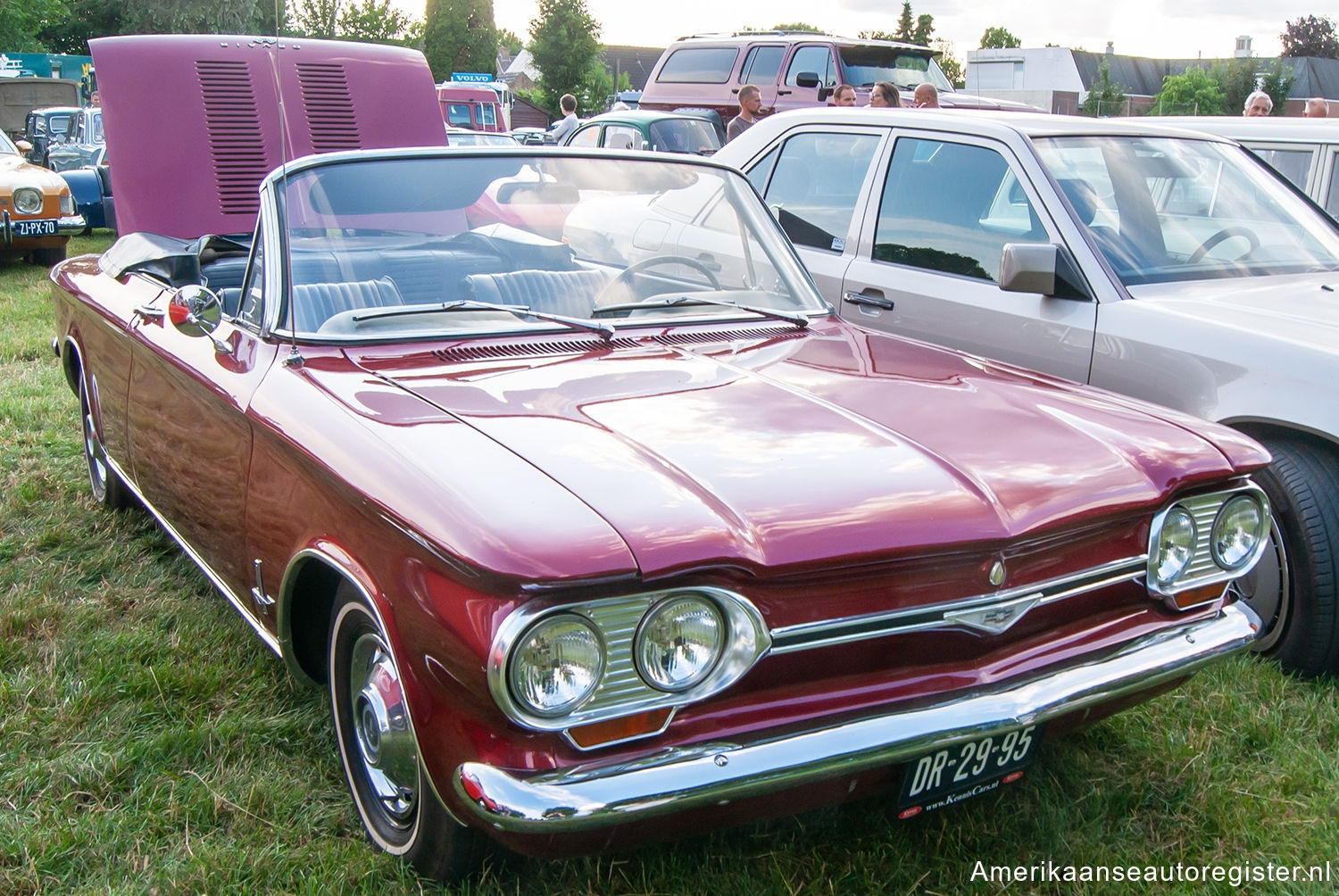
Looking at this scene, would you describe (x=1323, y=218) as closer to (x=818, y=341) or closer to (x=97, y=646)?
(x=818, y=341)

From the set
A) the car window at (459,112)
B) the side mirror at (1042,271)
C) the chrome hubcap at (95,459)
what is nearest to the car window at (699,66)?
the chrome hubcap at (95,459)

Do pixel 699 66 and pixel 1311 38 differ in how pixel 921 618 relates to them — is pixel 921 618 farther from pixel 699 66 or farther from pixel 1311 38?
pixel 1311 38

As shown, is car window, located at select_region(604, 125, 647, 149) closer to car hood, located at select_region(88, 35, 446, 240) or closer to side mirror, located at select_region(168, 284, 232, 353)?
car hood, located at select_region(88, 35, 446, 240)

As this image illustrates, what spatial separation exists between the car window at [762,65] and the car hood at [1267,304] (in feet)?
37.1

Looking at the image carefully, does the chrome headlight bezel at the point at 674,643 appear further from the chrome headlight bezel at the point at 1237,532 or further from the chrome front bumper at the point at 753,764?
the chrome headlight bezel at the point at 1237,532

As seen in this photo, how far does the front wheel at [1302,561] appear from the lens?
10.4 feet

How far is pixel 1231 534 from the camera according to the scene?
2461 millimetres

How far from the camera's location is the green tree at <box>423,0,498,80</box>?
205 feet

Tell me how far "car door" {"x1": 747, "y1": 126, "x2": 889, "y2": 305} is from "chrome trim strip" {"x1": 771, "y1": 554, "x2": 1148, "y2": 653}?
8.16 ft

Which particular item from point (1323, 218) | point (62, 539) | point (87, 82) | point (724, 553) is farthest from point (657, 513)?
point (87, 82)

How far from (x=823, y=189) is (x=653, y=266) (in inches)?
70.1

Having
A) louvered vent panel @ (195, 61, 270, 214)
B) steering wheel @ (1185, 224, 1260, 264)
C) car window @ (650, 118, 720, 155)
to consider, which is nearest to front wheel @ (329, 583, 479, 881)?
louvered vent panel @ (195, 61, 270, 214)

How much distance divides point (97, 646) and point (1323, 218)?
175 inches

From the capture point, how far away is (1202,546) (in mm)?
2412
